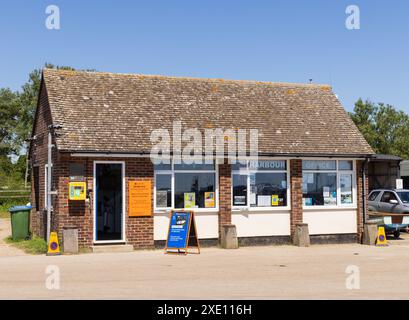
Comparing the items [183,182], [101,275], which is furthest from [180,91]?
[101,275]

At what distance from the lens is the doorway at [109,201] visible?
17.0 m

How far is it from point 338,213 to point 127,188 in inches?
280

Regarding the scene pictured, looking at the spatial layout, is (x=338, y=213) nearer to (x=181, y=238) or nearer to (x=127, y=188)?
(x=181, y=238)

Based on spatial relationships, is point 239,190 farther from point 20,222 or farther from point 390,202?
point 390,202

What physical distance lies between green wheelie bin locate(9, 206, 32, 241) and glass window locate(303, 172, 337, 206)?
915 cm

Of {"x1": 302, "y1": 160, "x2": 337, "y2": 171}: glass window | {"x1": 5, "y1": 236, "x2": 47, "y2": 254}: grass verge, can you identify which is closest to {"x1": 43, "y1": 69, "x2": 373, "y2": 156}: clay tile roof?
{"x1": 302, "y1": 160, "x2": 337, "y2": 171}: glass window

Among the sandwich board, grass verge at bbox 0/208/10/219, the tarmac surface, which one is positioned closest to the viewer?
the tarmac surface

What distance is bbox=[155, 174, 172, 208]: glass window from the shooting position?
57.0 ft

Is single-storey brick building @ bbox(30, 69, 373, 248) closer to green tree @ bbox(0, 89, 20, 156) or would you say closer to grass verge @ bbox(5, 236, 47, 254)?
grass verge @ bbox(5, 236, 47, 254)

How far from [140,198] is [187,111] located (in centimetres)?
364

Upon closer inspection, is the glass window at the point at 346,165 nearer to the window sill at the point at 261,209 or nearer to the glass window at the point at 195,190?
the window sill at the point at 261,209

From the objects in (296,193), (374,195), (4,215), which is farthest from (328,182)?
(4,215)

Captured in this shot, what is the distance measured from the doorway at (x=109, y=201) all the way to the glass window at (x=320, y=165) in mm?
6026
